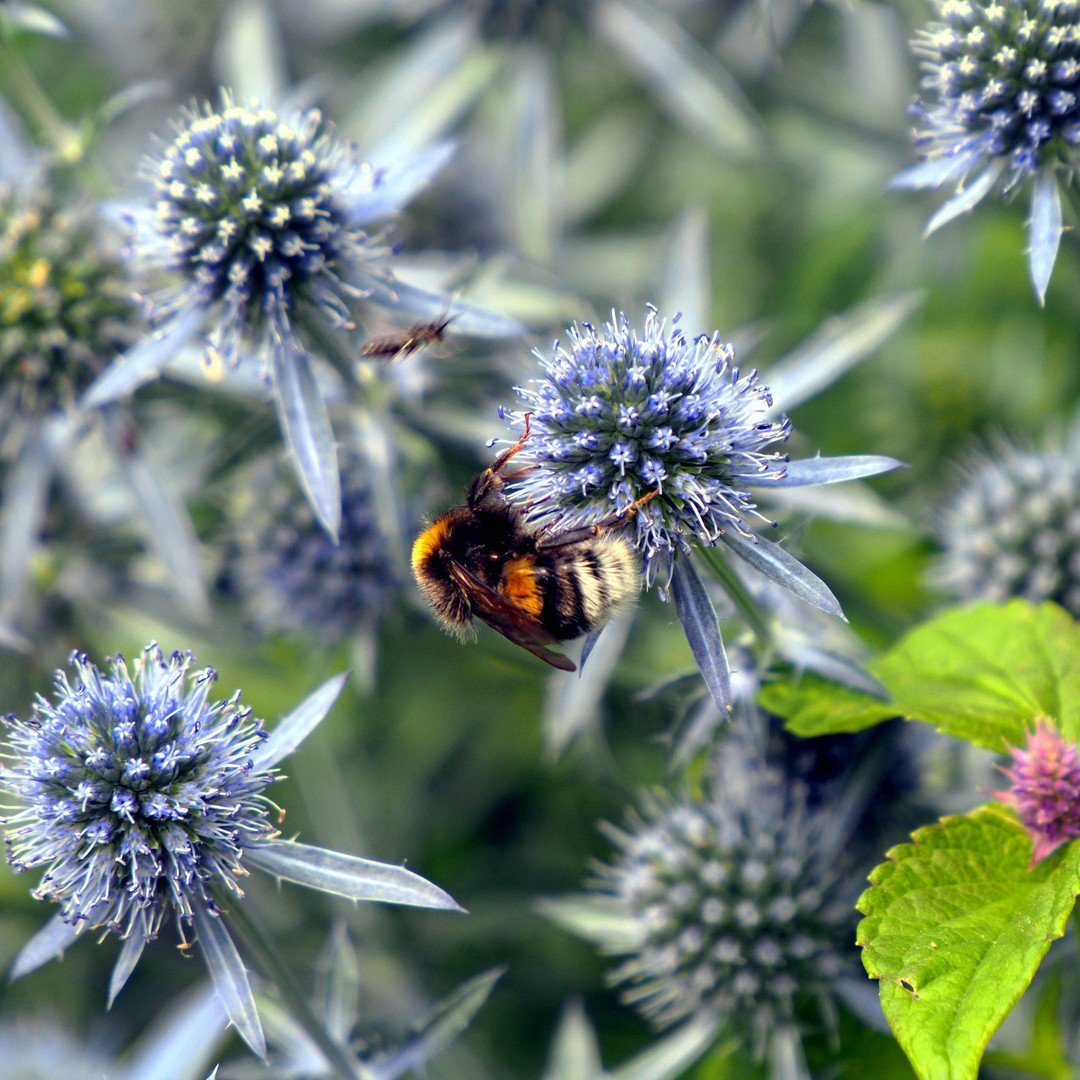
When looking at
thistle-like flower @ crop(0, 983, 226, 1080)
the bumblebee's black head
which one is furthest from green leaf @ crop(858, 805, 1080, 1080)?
thistle-like flower @ crop(0, 983, 226, 1080)

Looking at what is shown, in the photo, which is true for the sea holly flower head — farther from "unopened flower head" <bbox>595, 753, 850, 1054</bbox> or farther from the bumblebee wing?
"unopened flower head" <bbox>595, 753, 850, 1054</bbox>

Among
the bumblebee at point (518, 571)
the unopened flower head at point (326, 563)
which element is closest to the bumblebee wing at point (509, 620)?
the bumblebee at point (518, 571)

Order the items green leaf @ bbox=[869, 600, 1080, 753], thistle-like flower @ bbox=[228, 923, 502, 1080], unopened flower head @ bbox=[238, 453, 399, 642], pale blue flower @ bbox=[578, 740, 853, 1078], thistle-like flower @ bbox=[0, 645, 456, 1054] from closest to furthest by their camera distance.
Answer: thistle-like flower @ bbox=[0, 645, 456, 1054] → green leaf @ bbox=[869, 600, 1080, 753] → thistle-like flower @ bbox=[228, 923, 502, 1080] → pale blue flower @ bbox=[578, 740, 853, 1078] → unopened flower head @ bbox=[238, 453, 399, 642]

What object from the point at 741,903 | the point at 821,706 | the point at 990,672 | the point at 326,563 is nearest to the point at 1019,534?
the point at 990,672

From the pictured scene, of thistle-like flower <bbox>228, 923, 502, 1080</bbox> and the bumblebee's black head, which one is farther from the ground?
the bumblebee's black head

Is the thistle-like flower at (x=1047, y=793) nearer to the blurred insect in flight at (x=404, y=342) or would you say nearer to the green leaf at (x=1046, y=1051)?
the green leaf at (x=1046, y=1051)

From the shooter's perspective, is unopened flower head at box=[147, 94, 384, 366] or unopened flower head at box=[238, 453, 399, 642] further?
unopened flower head at box=[238, 453, 399, 642]

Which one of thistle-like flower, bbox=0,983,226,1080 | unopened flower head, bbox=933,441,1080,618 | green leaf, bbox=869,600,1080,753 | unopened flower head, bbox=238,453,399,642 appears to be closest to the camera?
green leaf, bbox=869,600,1080,753
